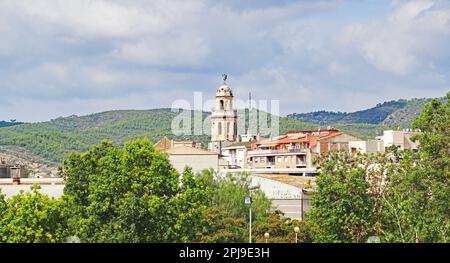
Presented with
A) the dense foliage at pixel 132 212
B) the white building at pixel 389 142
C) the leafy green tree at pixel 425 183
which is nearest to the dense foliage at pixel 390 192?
the leafy green tree at pixel 425 183

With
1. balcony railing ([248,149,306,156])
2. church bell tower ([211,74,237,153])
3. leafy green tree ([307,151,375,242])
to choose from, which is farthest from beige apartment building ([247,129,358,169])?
leafy green tree ([307,151,375,242])

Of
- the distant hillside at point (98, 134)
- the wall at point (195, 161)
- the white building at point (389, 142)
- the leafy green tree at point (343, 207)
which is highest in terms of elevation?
the distant hillside at point (98, 134)

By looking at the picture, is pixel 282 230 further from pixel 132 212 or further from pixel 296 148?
pixel 296 148

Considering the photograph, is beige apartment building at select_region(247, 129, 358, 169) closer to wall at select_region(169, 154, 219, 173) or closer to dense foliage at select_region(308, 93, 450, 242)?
wall at select_region(169, 154, 219, 173)

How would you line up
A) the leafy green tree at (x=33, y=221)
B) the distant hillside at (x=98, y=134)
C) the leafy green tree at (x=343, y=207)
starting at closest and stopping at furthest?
1. the leafy green tree at (x=33, y=221)
2. the leafy green tree at (x=343, y=207)
3. the distant hillside at (x=98, y=134)

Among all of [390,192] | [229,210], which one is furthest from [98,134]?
[390,192]

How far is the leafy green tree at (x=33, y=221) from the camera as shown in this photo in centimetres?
4494

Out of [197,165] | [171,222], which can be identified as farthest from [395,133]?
[171,222]

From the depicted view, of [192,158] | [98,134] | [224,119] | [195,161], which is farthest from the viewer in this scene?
[98,134]

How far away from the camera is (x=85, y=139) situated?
185 meters

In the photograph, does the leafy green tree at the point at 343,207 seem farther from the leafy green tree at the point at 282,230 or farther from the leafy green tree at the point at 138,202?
the leafy green tree at the point at 138,202

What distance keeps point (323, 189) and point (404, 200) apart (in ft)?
19.3

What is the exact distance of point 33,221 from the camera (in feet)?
150

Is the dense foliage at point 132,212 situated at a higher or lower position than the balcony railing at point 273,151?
lower
